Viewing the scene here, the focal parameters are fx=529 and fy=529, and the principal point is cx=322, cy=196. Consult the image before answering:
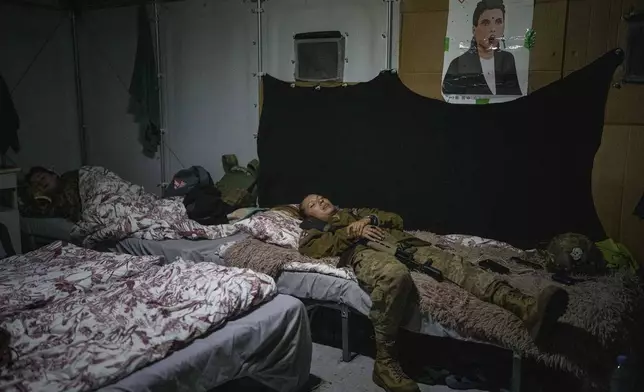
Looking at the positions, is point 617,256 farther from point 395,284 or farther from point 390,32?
point 390,32

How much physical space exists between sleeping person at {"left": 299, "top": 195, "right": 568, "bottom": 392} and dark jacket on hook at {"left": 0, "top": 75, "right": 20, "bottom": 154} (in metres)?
2.84

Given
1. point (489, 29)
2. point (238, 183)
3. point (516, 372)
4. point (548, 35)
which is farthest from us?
point (238, 183)

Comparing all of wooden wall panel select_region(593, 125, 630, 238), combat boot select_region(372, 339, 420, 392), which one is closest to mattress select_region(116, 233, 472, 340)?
combat boot select_region(372, 339, 420, 392)

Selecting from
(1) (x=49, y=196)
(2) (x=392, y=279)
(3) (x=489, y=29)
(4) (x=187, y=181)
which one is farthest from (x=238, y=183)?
(3) (x=489, y=29)

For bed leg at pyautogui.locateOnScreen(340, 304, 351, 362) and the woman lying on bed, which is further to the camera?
the woman lying on bed

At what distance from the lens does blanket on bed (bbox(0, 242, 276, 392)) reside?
1.62 metres

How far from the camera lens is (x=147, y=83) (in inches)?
171

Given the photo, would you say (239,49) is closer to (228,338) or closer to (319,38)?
(319,38)

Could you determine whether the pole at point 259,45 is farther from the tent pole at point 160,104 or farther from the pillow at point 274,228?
the pillow at point 274,228

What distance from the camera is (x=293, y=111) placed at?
364cm

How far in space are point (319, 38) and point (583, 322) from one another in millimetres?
2435

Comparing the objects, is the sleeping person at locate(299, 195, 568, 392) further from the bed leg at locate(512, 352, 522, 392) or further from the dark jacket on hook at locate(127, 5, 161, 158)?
the dark jacket on hook at locate(127, 5, 161, 158)

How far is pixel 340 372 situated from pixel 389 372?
1.02ft

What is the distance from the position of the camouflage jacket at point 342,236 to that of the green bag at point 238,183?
787 mm
